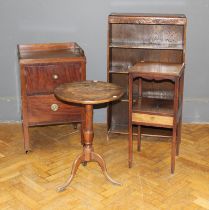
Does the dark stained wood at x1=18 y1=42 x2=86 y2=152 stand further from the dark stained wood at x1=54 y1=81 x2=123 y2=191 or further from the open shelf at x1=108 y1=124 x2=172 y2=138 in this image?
the open shelf at x1=108 y1=124 x2=172 y2=138

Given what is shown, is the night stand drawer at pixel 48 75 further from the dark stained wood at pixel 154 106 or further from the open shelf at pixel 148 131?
the open shelf at pixel 148 131

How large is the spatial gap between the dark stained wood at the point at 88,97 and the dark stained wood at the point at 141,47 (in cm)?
74

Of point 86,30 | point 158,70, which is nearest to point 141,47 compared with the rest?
point 158,70

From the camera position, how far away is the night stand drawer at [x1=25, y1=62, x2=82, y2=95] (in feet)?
12.2

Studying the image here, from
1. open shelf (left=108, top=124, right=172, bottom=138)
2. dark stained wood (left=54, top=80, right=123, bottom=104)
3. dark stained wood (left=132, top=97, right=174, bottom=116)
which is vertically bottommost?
open shelf (left=108, top=124, right=172, bottom=138)

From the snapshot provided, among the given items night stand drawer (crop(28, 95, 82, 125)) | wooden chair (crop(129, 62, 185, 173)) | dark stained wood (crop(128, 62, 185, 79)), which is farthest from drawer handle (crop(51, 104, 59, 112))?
dark stained wood (crop(128, 62, 185, 79))

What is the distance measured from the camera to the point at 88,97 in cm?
306

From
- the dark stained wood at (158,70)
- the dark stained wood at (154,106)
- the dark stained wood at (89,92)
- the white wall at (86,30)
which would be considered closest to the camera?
the dark stained wood at (89,92)

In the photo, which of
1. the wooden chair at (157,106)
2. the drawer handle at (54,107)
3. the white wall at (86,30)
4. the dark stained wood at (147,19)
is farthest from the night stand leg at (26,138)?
the dark stained wood at (147,19)

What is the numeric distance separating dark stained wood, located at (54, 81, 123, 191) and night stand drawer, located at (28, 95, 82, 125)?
0.48m

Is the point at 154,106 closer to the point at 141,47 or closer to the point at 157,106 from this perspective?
the point at 157,106

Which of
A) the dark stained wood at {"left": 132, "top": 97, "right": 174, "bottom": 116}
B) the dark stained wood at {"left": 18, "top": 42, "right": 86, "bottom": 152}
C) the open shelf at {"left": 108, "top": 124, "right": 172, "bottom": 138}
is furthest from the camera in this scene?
the open shelf at {"left": 108, "top": 124, "right": 172, "bottom": 138}

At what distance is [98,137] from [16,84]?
1085 mm

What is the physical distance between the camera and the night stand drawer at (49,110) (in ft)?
12.5
